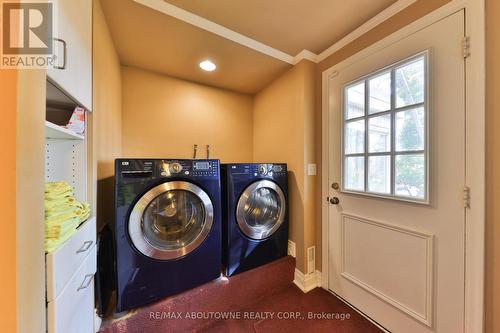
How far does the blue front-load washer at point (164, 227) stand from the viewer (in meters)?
1.11

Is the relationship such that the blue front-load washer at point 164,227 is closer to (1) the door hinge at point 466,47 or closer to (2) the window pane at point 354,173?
(2) the window pane at point 354,173

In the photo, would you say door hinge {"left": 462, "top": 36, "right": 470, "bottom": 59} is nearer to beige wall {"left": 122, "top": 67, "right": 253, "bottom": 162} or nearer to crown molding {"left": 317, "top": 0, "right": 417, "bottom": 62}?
crown molding {"left": 317, "top": 0, "right": 417, "bottom": 62}

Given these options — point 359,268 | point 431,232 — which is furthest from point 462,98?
point 359,268

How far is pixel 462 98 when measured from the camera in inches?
37.1

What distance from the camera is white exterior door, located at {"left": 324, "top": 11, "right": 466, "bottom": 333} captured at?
3.22 feet

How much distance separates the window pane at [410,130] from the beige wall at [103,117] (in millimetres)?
1808

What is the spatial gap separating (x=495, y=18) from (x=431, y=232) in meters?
1.09

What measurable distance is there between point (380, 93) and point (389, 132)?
0.29 meters

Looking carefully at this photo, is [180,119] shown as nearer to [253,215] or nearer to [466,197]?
[253,215]

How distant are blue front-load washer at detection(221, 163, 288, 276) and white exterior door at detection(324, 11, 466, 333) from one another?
0.47m

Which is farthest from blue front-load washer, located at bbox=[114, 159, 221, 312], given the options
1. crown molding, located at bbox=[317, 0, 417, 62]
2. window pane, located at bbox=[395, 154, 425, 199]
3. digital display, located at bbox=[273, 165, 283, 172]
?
crown molding, located at bbox=[317, 0, 417, 62]

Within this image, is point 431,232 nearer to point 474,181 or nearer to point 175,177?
point 474,181

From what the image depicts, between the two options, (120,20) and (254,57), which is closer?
(120,20)

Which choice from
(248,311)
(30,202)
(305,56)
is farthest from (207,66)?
(248,311)
